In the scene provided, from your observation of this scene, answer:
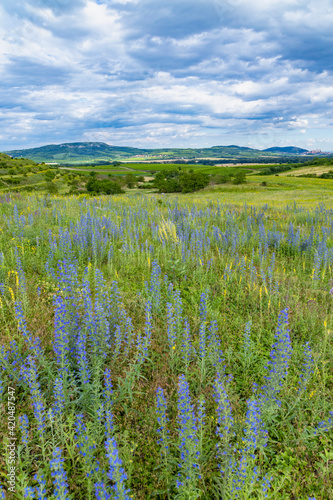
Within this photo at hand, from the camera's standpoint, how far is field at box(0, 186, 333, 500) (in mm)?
2355

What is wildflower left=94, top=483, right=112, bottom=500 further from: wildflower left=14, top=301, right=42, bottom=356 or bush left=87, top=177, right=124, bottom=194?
bush left=87, top=177, right=124, bottom=194

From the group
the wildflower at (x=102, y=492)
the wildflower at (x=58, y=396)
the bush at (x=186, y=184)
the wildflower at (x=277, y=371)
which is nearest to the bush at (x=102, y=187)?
the bush at (x=186, y=184)

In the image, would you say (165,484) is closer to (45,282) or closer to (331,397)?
(331,397)

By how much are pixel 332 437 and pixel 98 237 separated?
617cm

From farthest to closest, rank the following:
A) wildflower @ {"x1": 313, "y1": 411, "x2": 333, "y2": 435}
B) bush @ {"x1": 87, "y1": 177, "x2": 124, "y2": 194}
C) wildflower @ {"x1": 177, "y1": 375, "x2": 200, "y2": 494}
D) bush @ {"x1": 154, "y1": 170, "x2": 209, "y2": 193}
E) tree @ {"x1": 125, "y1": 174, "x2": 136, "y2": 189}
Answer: tree @ {"x1": 125, "y1": 174, "x2": 136, "y2": 189} → bush @ {"x1": 154, "y1": 170, "x2": 209, "y2": 193} → bush @ {"x1": 87, "y1": 177, "x2": 124, "y2": 194} → wildflower @ {"x1": 313, "y1": 411, "x2": 333, "y2": 435} → wildflower @ {"x1": 177, "y1": 375, "x2": 200, "y2": 494}

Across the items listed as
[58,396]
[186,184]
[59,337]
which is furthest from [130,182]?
[58,396]

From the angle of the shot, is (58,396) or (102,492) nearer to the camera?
(102,492)

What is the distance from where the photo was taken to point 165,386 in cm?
338

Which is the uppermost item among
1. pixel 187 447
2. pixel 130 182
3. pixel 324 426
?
pixel 130 182

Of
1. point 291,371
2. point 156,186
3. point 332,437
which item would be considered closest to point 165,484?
point 332,437

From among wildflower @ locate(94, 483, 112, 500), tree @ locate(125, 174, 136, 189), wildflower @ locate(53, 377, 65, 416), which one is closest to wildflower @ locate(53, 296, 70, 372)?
wildflower @ locate(53, 377, 65, 416)

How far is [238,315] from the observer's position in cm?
470

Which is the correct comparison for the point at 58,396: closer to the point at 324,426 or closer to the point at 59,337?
the point at 59,337

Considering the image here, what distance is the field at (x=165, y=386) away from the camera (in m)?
2.36
